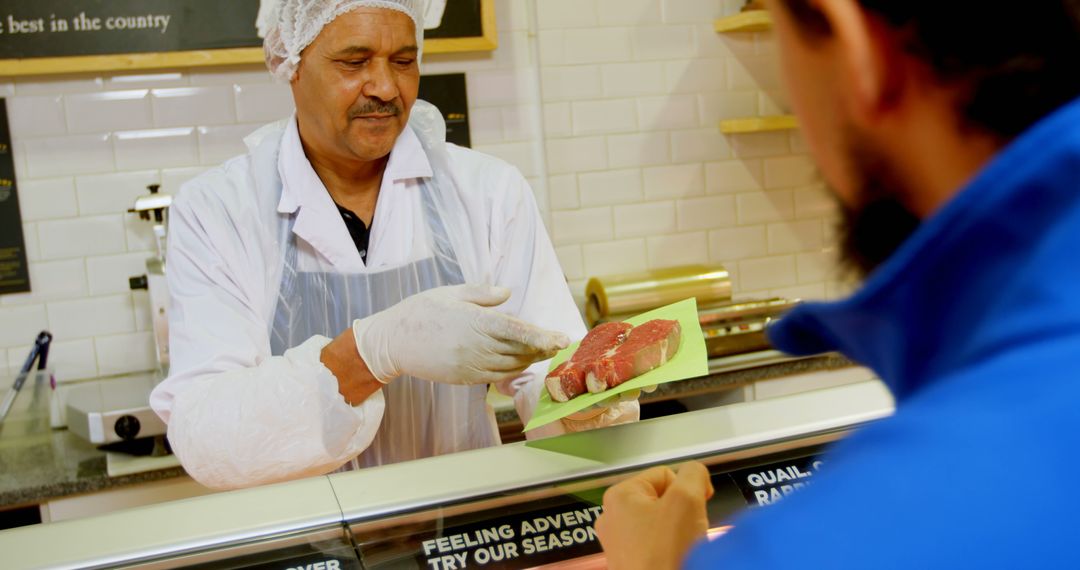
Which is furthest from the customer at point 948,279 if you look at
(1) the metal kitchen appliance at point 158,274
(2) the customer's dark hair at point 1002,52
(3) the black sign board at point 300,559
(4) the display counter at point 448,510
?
(1) the metal kitchen appliance at point 158,274

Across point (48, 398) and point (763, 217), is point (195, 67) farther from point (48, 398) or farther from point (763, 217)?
point (763, 217)

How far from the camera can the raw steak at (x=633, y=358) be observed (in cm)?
135

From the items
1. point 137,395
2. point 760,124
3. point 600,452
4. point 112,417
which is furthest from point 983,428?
point 760,124

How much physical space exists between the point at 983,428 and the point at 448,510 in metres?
0.87

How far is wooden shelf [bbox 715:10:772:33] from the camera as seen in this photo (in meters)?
3.70

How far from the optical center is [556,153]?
372 centimetres

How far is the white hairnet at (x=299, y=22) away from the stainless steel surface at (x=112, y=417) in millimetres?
1039

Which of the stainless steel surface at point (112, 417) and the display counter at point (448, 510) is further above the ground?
the display counter at point (448, 510)

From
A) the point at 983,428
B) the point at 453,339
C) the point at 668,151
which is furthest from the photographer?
the point at 668,151

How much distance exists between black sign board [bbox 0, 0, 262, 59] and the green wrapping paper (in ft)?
7.34

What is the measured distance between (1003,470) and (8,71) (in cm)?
335

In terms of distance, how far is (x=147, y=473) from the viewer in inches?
104

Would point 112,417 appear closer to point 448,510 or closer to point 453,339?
point 453,339

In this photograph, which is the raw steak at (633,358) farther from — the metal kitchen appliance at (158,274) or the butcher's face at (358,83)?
the metal kitchen appliance at (158,274)
